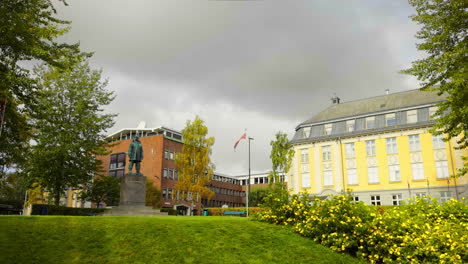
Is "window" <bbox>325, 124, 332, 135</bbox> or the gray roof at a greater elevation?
the gray roof

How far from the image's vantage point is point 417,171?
1713 inches

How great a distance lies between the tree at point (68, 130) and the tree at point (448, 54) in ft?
82.0

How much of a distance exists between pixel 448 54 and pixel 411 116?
33.1 meters

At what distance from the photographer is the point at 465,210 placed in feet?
47.3

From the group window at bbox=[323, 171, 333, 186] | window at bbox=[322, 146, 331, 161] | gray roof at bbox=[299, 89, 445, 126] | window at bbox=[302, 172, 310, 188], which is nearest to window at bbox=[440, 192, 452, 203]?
gray roof at bbox=[299, 89, 445, 126]

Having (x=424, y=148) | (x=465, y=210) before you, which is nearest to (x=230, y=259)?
(x=465, y=210)

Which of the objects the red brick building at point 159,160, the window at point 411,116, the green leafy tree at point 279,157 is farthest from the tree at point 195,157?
the window at point 411,116

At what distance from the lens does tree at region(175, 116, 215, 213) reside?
4359 cm

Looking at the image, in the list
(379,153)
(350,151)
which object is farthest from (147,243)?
(350,151)

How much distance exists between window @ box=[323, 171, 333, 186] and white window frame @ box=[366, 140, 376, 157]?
546cm

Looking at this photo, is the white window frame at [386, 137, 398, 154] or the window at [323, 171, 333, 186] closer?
the white window frame at [386, 137, 398, 154]

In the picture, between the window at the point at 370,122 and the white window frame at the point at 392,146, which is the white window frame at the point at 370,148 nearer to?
the white window frame at the point at 392,146

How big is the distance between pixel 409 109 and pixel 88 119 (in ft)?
122

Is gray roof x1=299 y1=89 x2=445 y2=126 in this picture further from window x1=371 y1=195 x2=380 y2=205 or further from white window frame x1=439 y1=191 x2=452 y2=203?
window x1=371 y1=195 x2=380 y2=205
